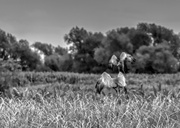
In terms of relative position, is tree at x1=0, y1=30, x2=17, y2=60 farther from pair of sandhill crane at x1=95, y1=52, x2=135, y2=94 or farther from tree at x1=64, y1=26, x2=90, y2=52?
pair of sandhill crane at x1=95, y1=52, x2=135, y2=94

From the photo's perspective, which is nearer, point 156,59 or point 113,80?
point 113,80

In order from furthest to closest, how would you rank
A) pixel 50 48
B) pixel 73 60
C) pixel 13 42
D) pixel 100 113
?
pixel 50 48 → pixel 13 42 → pixel 73 60 → pixel 100 113

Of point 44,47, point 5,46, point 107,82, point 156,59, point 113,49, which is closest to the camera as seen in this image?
point 107,82

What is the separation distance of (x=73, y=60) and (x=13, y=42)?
11.7 metres

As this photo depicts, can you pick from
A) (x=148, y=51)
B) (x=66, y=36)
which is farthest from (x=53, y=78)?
(x=66, y=36)

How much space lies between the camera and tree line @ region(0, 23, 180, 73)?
2734 centimetres

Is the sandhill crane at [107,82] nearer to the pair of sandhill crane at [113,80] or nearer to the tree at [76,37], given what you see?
the pair of sandhill crane at [113,80]

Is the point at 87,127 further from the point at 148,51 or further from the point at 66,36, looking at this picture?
the point at 66,36

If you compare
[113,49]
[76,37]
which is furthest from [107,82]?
[76,37]

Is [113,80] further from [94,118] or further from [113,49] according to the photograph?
[113,49]

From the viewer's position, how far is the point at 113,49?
31594 mm

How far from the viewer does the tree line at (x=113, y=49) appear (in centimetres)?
2734

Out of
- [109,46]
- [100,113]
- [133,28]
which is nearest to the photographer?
[100,113]

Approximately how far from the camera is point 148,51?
27297mm
